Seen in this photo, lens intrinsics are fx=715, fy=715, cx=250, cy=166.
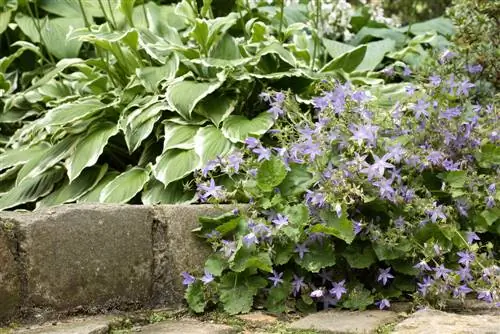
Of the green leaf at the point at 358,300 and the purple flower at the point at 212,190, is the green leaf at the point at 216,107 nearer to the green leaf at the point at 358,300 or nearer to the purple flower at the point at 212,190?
the purple flower at the point at 212,190

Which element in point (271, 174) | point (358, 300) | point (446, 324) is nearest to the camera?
point (446, 324)

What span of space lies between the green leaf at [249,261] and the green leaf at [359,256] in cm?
26

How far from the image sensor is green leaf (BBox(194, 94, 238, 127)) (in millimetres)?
3279

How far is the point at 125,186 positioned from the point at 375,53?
2019mm

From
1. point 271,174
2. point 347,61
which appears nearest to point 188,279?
point 271,174

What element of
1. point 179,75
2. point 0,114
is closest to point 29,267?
point 179,75

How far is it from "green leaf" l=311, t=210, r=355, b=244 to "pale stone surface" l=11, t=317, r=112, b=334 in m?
0.72

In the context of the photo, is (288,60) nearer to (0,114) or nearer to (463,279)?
(463,279)

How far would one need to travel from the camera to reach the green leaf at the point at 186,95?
3183 mm

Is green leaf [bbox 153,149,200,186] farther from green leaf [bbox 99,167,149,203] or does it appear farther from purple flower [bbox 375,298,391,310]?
purple flower [bbox 375,298,391,310]

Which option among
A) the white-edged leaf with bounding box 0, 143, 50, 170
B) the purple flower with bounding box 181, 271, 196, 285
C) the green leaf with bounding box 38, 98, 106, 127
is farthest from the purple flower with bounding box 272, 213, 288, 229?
the white-edged leaf with bounding box 0, 143, 50, 170

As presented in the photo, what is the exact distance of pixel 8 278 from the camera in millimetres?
2203

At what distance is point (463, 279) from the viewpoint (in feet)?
7.39

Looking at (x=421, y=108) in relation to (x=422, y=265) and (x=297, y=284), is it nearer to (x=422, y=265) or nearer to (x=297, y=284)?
(x=422, y=265)
